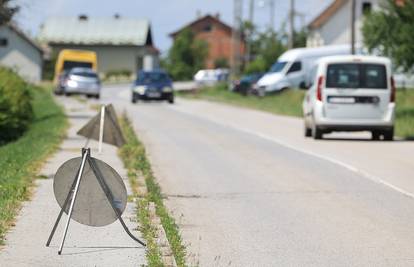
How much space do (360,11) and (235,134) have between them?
53855 mm

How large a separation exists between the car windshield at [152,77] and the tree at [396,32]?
17493 millimetres

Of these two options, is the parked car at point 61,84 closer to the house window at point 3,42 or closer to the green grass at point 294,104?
the green grass at point 294,104

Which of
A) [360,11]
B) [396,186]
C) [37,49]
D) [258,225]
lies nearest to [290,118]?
[396,186]

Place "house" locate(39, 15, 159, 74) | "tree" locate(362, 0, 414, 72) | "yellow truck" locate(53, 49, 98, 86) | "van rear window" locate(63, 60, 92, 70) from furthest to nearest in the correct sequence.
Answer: "house" locate(39, 15, 159, 74)
"van rear window" locate(63, 60, 92, 70)
"yellow truck" locate(53, 49, 98, 86)
"tree" locate(362, 0, 414, 72)

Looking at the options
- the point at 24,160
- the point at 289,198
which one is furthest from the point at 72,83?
the point at 289,198

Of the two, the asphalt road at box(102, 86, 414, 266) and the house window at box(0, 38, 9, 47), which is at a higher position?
the house window at box(0, 38, 9, 47)

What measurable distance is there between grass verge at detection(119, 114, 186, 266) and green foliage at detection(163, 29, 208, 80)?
280ft

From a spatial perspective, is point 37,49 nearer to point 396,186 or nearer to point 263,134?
point 263,134

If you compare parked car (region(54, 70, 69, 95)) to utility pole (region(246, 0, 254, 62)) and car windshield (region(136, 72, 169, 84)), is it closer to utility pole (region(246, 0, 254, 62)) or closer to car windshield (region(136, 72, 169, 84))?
car windshield (region(136, 72, 169, 84))

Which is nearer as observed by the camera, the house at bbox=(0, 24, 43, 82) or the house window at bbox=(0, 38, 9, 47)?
the house window at bbox=(0, 38, 9, 47)

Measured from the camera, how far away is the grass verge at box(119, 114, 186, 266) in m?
9.06

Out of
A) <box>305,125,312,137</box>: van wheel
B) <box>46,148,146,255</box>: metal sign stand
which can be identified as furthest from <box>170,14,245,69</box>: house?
<box>46,148,146,255</box>: metal sign stand

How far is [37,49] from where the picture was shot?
10119 centimetres

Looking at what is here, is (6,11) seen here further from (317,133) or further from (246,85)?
(246,85)
